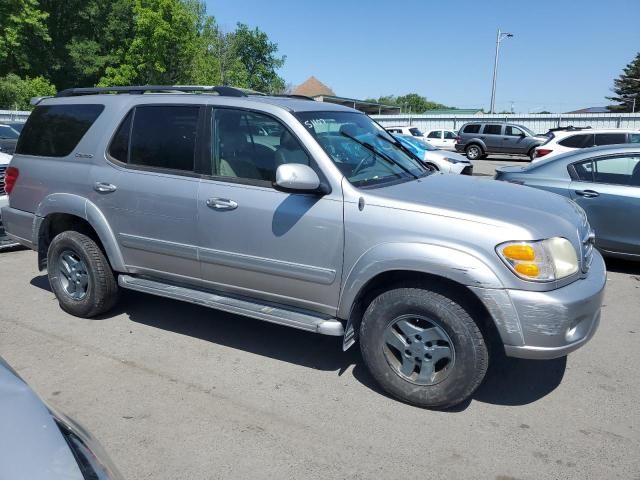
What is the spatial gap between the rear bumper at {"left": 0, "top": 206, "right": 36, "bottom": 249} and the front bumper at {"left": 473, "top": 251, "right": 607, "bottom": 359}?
4.09 metres

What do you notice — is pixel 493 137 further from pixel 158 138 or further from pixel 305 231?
pixel 305 231

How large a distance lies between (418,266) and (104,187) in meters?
2.72

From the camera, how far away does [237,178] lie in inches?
155

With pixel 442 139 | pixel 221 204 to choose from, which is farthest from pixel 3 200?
pixel 442 139

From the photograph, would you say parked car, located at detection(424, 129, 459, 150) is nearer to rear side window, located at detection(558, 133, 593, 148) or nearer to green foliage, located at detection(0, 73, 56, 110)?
rear side window, located at detection(558, 133, 593, 148)

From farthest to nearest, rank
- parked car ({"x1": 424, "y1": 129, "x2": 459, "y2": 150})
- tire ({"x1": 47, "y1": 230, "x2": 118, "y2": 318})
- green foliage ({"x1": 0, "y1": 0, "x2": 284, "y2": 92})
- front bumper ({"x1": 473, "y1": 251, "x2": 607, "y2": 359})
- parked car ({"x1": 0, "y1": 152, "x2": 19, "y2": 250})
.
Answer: green foliage ({"x1": 0, "y1": 0, "x2": 284, "y2": 92})
parked car ({"x1": 424, "y1": 129, "x2": 459, "y2": 150})
parked car ({"x1": 0, "y1": 152, "x2": 19, "y2": 250})
tire ({"x1": 47, "y1": 230, "x2": 118, "y2": 318})
front bumper ({"x1": 473, "y1": 251, "x2": 607, "y2": 359})

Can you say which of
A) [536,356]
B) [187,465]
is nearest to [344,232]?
[536,356]

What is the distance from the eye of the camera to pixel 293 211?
12.0ft

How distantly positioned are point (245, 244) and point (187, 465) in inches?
60.3

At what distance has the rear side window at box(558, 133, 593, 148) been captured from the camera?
1544 centimetres

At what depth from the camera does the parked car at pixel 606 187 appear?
237 inches

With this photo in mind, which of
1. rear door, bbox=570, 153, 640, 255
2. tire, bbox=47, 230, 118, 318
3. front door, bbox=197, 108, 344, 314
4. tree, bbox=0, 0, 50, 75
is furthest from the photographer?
tree, bbox=0, 0, 50, 75

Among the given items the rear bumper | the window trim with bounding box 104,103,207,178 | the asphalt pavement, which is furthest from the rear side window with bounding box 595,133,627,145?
the rear bumper

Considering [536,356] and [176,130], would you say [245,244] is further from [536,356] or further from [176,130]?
[536,356]
